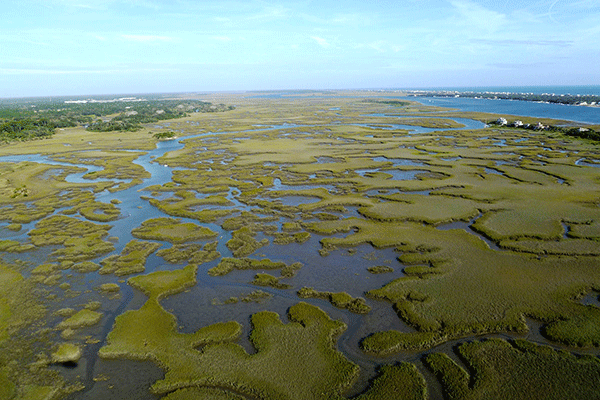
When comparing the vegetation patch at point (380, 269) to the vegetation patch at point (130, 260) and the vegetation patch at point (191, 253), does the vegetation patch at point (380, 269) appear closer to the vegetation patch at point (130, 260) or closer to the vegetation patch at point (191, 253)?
the vegetation patch at point (191, 253)

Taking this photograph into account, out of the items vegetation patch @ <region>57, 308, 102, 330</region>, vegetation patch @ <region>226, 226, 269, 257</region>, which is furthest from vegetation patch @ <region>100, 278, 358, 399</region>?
vegetation patch @ <region>226, 226, 269, 257</region>

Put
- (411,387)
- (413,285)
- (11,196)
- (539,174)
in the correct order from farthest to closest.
→ (539,174), (11,196), (413,285), (411,387)

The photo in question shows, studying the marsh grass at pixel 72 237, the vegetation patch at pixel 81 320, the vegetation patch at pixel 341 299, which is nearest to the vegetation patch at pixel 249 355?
the vegetation patch at pixel 341 299

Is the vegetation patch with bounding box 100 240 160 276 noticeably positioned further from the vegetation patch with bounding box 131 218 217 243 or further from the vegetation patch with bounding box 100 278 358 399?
the vegetation patch with bounding box 100 278 358 399

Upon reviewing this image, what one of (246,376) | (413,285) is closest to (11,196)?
(246,376)

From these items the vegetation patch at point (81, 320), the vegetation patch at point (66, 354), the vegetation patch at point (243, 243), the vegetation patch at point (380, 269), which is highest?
the vegetation patch at point (243, 243)

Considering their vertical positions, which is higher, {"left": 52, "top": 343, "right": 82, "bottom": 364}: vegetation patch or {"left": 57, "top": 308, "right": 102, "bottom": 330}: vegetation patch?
{"left": 57, "top": 308, "right": 102, "bottom": 330}: vegetation patch

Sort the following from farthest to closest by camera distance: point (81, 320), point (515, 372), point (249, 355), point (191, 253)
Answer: point (191, 253)
point (81, 320)
point (249, 355)
point (515, 372)

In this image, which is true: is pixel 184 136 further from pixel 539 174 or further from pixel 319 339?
pixel 319 339

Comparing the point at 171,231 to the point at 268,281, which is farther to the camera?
the point at 171,231

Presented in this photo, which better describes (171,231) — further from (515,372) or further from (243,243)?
(515,372)

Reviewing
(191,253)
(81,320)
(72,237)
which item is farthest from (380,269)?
(72,237)
